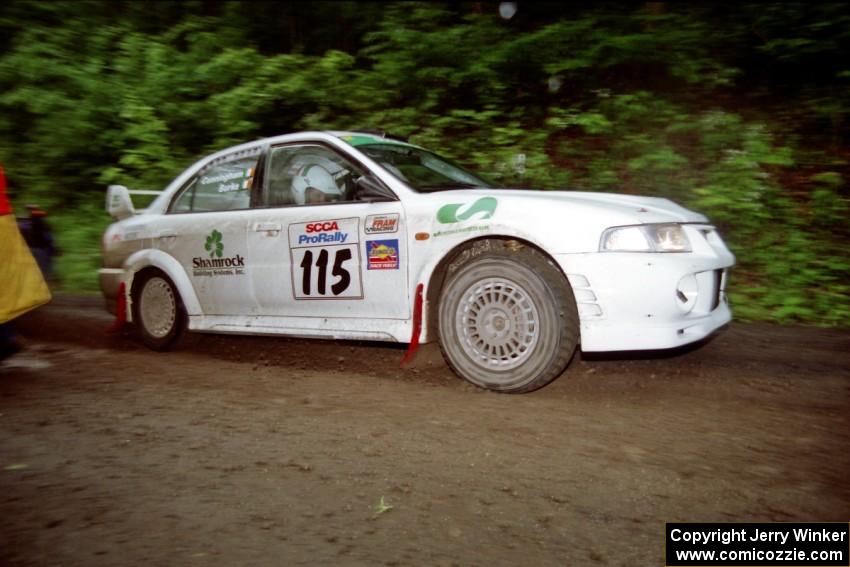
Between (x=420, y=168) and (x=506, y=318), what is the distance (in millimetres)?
1505

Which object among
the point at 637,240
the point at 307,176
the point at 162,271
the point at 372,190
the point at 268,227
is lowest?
the point at 162,271

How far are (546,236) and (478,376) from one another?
3.15 ft

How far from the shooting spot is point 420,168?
5.14 metres

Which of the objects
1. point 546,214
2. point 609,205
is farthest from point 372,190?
point 609,205

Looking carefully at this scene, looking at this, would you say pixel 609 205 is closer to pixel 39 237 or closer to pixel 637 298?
pixel 637 298

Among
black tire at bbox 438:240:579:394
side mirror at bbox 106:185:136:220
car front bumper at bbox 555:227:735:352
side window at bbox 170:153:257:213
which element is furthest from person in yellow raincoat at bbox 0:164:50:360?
car front bumper at bbox 555:227:735:352

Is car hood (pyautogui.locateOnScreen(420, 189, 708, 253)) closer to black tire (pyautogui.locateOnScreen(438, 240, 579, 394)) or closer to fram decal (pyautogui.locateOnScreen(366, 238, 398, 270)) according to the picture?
black tire (pyautogui.locateOnScreen(438, 240, 579, 394))

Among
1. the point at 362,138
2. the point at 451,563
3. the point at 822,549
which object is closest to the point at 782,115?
the point at 362,138

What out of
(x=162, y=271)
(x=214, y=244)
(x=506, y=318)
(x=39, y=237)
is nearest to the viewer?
(x=506, y=318)

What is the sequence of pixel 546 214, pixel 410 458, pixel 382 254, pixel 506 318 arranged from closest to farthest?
pixel 410 458
pixel 546 214
pixel 506 318
pixel 382 254

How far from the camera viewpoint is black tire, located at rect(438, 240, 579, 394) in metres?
4.08

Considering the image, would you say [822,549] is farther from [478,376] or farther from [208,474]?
[208,474]

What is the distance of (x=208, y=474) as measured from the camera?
10.3ft

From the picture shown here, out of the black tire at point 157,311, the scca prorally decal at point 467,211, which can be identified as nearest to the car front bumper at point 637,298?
the scca prorally decal at point 467,211
